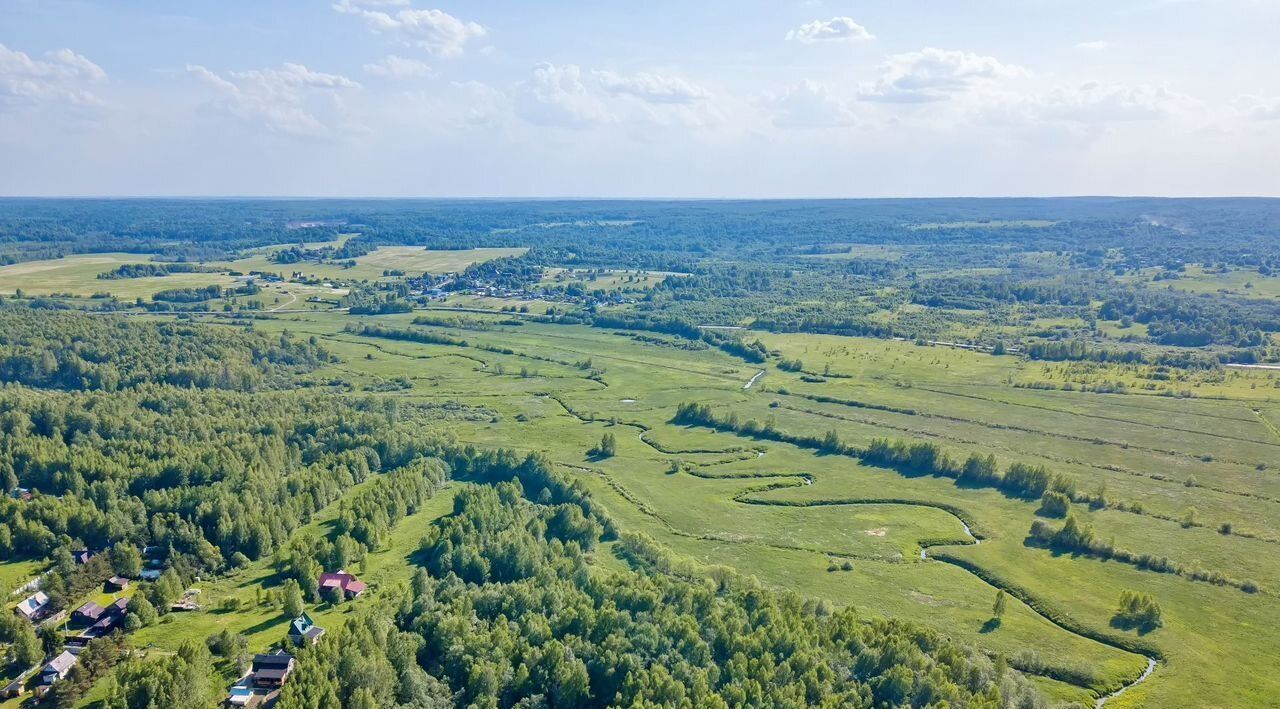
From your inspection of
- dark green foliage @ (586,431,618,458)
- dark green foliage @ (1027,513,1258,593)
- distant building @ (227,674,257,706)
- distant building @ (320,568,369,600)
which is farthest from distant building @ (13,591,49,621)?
dark green foliage @ (1027,513,1258,593)

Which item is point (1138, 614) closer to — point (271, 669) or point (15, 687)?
point (271, 669)

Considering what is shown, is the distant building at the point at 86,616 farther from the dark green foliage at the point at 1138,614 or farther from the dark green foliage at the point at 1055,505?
the dark green foliage at the point at 1055,505

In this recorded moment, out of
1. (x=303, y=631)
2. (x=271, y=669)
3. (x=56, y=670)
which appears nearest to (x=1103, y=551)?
(x=303, y=631)

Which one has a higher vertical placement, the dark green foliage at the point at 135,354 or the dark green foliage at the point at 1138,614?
the dark green foliage at the point at 135,354

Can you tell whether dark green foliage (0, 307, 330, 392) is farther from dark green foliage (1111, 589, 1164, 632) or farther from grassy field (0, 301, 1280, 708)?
dark green foliage (1111, 589, 1164, 632)

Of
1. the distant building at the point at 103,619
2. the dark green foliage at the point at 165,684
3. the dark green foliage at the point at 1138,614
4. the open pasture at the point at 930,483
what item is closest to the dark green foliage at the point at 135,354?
the open pasture at the point at 930,483

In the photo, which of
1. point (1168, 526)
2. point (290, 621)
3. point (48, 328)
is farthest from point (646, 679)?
point (48, 328)

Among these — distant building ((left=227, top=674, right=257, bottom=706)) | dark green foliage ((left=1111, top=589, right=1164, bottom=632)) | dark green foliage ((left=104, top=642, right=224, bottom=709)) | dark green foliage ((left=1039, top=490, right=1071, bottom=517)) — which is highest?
dark green foliage ((left=104, top=642, right=224, bottom=709))
